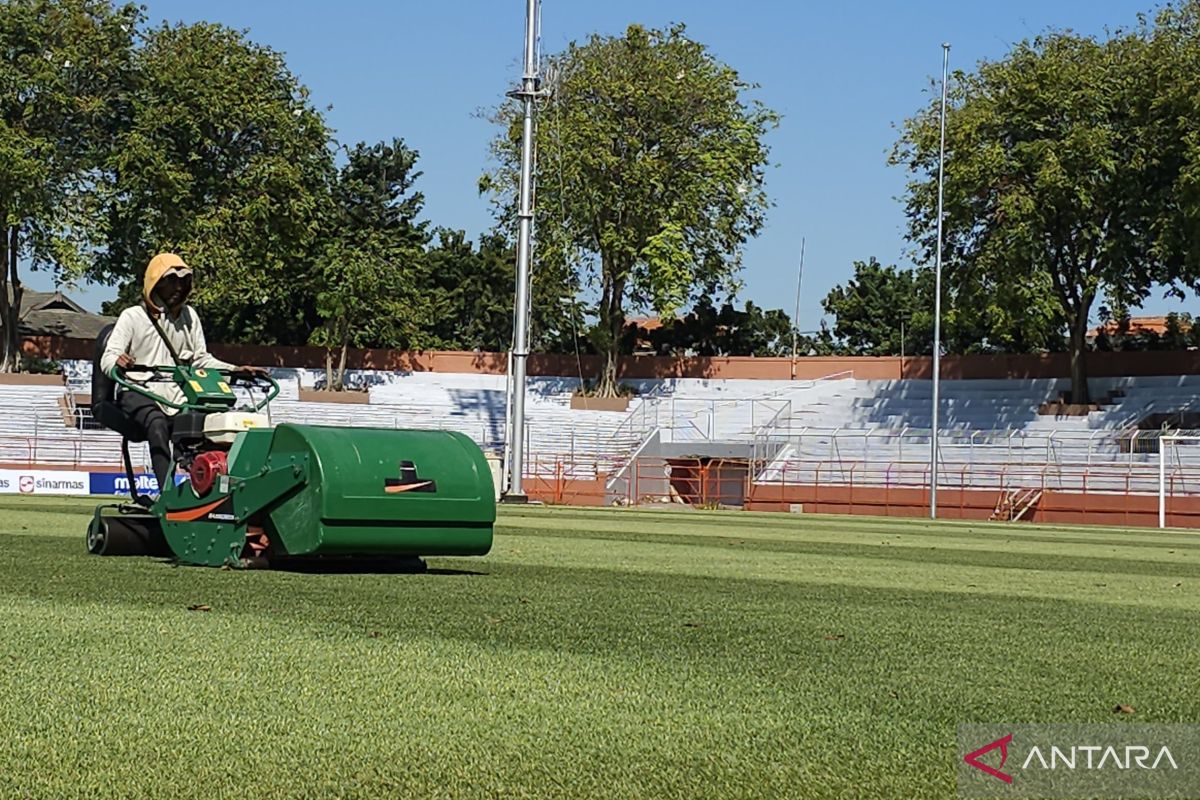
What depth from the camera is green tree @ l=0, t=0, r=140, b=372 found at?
55.9m

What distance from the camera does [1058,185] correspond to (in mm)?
51156

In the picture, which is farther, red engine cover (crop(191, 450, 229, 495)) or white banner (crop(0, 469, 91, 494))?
white banner (crop(0, 469, 91, 494))

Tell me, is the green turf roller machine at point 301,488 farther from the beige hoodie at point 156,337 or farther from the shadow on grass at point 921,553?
the shadow on grass at point 921,553

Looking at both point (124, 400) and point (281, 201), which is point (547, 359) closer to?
point (281, 201)

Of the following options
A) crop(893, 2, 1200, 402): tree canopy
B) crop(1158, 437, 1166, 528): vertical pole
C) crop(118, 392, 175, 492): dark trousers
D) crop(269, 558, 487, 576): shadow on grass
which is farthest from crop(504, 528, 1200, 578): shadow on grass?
crop(893, 2, 1200, 402): tree canopy

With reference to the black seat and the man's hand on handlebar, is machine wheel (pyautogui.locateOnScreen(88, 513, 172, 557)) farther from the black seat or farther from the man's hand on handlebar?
the man's hand on handlebar

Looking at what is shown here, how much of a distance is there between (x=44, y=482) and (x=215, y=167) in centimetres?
2521

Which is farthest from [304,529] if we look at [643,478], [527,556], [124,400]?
[643,478]

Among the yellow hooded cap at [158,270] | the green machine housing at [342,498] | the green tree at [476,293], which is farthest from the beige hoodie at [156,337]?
the green tree at [476,293]

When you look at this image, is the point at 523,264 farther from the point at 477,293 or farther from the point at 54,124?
the point at 477,293

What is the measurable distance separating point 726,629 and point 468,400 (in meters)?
52.4

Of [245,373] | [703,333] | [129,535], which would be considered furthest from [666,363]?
[245,373]

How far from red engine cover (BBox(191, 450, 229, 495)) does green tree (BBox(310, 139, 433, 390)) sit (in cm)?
5127

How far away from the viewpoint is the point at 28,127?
189 feet
